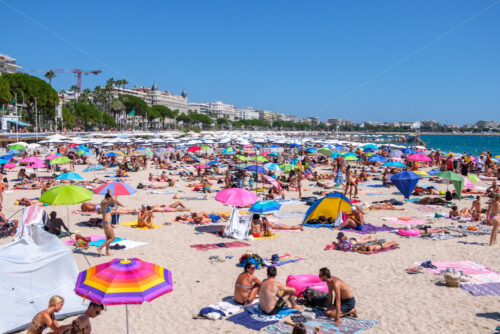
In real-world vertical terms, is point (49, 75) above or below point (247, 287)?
above

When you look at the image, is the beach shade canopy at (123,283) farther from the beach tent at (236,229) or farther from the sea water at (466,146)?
the sea water at (466,146)

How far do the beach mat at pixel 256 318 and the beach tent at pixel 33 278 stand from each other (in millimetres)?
2091

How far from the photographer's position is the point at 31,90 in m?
50.3

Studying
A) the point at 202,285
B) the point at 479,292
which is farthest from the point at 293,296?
the point at 479,292

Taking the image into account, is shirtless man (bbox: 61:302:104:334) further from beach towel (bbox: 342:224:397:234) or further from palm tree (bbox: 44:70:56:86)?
palm tree (bbox: 44:70:56:86)

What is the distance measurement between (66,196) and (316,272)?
5394mm

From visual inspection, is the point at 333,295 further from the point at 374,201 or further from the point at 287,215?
the point at 374,201

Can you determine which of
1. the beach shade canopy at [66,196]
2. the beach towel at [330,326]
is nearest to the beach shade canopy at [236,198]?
the beach shade canopy at [66,196]

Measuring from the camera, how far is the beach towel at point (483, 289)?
629 centimetres

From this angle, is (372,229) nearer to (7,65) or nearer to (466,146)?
(7,65)

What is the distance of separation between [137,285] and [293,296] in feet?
8.07

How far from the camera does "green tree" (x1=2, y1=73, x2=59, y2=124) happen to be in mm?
49134

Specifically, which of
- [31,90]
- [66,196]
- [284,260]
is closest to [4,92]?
[31,90]

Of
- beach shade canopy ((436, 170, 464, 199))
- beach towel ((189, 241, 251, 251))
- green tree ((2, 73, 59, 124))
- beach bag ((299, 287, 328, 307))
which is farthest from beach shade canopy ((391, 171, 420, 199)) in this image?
green tree ((2, 73, 59, 124))
